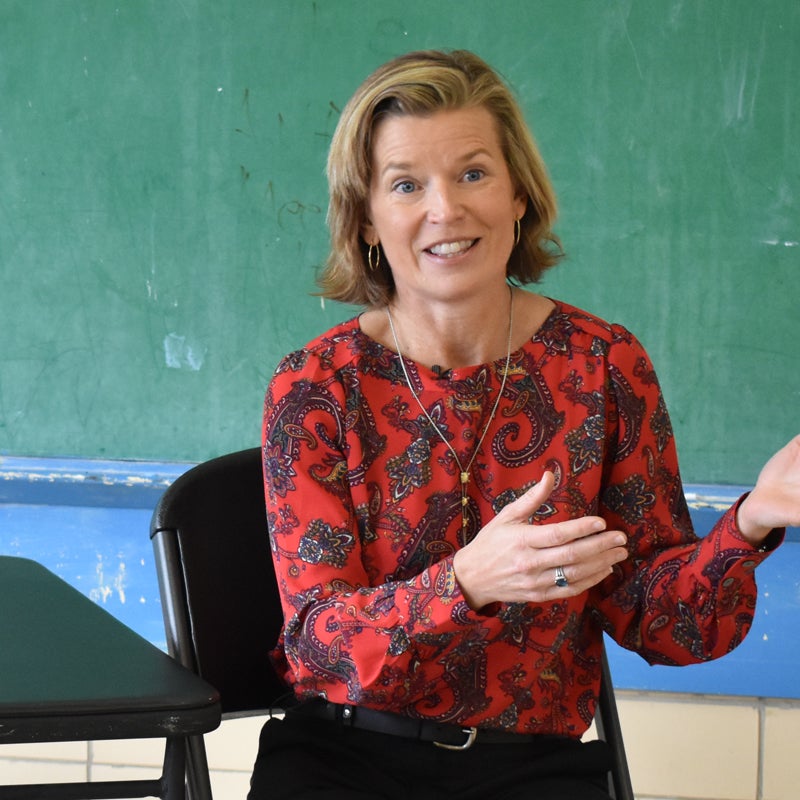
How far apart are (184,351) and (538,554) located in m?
1.35

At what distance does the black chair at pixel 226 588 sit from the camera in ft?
4.71

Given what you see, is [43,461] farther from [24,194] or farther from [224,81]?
[224,81]

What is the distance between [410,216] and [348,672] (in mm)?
547

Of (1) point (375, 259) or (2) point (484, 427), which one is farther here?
(1) point (375, 259)

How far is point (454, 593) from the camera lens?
1.25m

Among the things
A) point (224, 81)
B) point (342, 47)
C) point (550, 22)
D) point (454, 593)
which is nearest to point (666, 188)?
point (550, 22)

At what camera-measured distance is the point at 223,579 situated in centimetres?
149

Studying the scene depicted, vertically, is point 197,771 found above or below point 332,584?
below

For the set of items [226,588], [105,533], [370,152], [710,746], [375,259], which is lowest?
[710,746]

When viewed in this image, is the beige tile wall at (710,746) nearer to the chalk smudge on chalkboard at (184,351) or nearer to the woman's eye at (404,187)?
the chalk smudge on chalkboard at (184,351)

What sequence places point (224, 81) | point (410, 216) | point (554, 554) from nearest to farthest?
point (554, 554)
point (410, 216)
point (224, 81)

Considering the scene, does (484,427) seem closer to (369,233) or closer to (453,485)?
(453,485)

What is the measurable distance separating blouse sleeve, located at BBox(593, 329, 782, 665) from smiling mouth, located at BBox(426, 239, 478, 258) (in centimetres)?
23

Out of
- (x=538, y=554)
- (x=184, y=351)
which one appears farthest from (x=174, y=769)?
(x=184, y=351)
